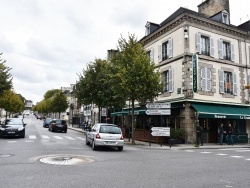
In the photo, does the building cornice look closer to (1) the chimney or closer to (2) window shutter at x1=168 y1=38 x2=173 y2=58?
(2) window shutter at x1=168 y1=38 x2=173 y2=58

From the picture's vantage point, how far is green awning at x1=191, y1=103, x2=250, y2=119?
60.7ft

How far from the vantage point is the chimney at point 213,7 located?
2534 centimetres

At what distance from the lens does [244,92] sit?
23.1m

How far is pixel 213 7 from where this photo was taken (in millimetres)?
A: 25828

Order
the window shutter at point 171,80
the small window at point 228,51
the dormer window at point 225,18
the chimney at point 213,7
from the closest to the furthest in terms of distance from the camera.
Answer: the window shutter at point 171,80, the small window at point 228,51, the dormer window at point 225,18, the chimney at point 213,7

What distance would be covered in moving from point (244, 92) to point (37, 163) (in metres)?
20.3

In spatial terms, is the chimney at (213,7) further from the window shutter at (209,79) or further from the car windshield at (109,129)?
the car windshield at (109,129)

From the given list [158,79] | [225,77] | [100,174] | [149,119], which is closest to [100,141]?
[100,174]

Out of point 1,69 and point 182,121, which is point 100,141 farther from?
point 1,69

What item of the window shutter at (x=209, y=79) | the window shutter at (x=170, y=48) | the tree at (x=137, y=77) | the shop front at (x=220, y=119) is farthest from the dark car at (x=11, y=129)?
the window shutter at (x=209, y=79)

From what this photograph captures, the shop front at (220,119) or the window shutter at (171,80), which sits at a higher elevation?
the window shutter at (171,80)

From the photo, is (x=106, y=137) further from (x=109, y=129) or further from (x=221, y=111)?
(x=221, y=111)

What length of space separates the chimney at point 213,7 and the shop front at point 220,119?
1024 cm

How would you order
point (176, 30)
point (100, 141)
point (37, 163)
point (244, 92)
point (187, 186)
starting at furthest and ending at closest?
point (244, 92), point (176, 30), point (100, 141), point (37, 163), point (187, 186)
